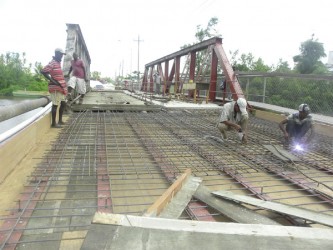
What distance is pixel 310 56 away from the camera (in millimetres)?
32031

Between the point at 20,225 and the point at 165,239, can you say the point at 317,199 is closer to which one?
the point at 165,239

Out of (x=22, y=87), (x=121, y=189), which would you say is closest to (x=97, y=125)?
(x=121, y=189)

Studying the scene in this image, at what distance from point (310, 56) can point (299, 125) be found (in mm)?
31807

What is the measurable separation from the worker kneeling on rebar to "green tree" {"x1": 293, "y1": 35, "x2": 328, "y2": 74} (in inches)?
1214

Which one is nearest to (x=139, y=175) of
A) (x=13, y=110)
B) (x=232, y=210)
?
(x=232, y=210)

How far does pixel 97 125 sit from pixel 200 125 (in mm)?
2172

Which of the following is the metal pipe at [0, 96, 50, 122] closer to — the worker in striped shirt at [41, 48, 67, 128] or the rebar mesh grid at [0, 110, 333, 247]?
the rebar mesh grid at [0, 110, 333, 247]

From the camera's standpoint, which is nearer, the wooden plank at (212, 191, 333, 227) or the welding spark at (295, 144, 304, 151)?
the wooden plank at (212, 191, 333, 227)

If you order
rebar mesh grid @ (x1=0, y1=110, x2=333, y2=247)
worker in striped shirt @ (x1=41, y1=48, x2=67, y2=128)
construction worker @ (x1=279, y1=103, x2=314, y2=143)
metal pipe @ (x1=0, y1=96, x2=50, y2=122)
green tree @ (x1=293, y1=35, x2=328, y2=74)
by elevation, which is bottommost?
rebar mesh grid @ (x1=0, y1=110, x2=333, y2=247)

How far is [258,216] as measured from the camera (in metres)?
2.04

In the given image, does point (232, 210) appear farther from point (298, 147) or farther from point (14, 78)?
point (14, 78)

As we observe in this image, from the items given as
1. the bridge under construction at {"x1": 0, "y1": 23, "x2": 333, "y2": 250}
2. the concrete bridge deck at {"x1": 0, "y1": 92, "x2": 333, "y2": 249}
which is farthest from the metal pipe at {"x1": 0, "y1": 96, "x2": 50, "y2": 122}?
the concrete bridge deck at {"x1": 0, "y1": 92, "x2": 333, "y2": 249}

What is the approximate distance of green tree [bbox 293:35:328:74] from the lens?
104ft

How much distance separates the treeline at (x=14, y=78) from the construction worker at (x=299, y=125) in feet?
131
